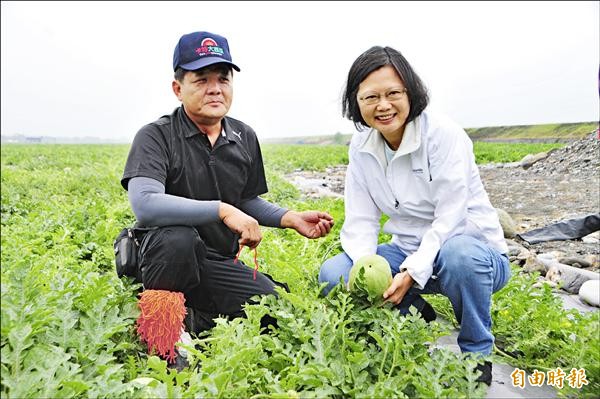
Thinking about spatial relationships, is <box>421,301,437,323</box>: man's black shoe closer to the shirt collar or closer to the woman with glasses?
the woman with glasses

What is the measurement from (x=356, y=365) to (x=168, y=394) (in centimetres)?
77

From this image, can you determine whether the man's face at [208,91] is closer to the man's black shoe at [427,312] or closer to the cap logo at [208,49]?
the cap logo at [208,49]

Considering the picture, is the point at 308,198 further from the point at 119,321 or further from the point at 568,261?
the point at 119,321

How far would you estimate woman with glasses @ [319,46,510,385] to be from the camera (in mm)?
2568

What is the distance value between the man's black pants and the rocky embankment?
6.69 feet

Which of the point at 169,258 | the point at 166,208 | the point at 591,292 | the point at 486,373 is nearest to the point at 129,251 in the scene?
the point at 169,258

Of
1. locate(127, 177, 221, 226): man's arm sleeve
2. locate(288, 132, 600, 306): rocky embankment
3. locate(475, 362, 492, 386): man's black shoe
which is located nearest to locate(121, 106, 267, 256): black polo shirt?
locate(127, 177, 221, 226): man's arm sleeve

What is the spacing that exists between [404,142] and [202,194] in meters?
1.17

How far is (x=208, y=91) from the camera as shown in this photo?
2.86 meters

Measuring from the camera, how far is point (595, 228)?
225 inches

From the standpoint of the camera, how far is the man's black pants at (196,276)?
270 cm

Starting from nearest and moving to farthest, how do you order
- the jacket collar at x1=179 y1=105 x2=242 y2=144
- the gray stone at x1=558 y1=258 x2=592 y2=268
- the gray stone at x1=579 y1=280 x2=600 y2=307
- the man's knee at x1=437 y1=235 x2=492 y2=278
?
the man's knee at x1=437 y1=235 x2=492 y2=278, the jacket collar at x1=179 y1=105 x2=242 y2=144, the gray stone at x1=579 y1=280 x2=600 y2=307, the gray stone at x1=558 y1=258 x2=592 y2=268

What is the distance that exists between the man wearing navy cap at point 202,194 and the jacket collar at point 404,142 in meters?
0.45

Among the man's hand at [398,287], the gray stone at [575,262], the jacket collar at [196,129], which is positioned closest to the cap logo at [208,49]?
the jacket collar at [196,129]
